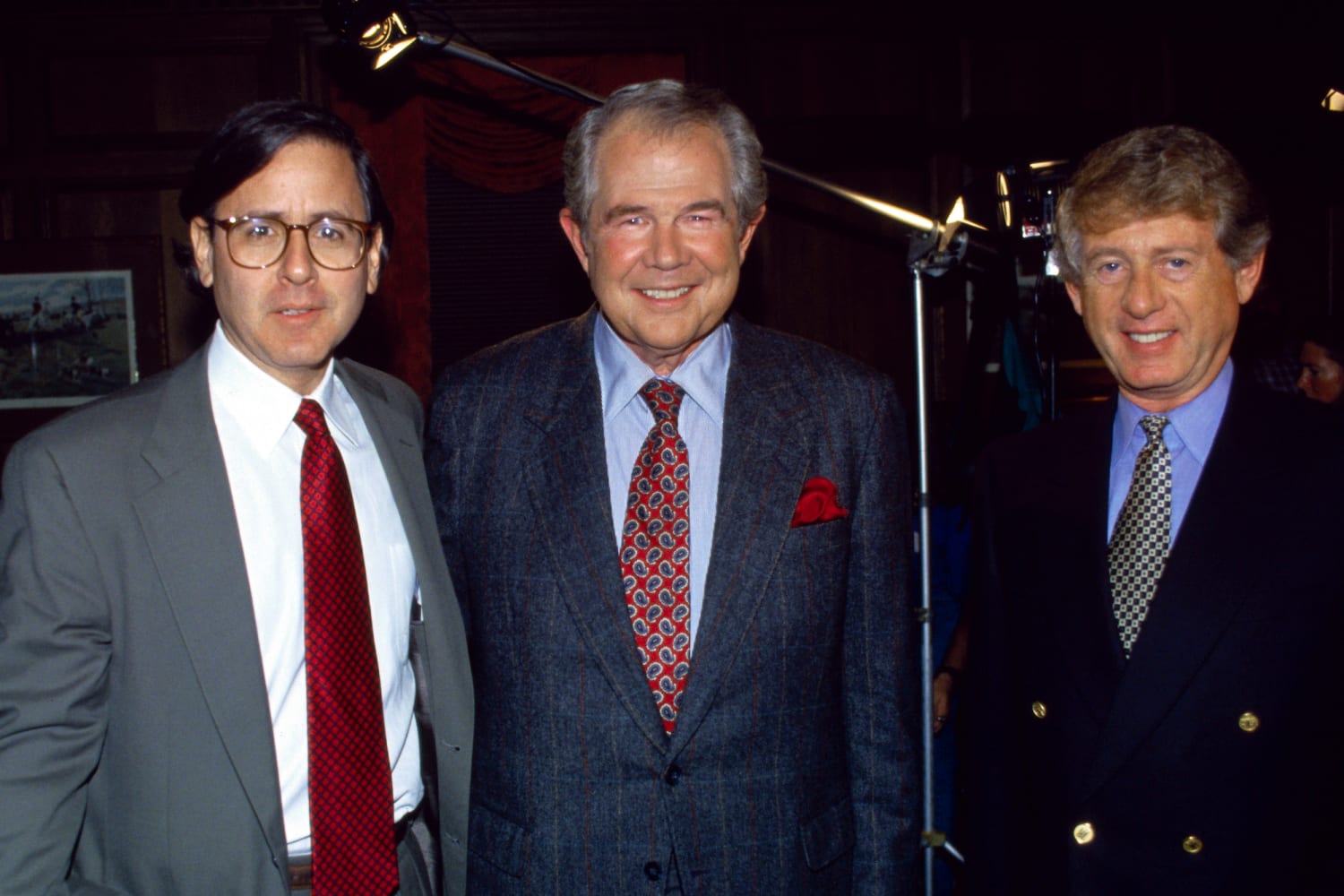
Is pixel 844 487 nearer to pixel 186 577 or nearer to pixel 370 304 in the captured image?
pixel 186 577

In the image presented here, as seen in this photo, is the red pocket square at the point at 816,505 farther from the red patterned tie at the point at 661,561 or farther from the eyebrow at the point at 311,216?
the eyebrow at the point at 311,216

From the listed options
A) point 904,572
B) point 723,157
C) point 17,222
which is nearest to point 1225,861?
point 904,572

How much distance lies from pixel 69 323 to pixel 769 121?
11.3 feet

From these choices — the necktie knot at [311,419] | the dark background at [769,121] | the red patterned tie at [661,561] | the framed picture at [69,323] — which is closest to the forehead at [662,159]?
the red patterned tie at [661,561]

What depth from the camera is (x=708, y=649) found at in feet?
5.26

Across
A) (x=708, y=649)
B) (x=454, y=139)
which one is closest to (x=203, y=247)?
(x=708, y=649)

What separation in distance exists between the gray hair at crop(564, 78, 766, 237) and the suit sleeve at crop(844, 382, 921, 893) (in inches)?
18.0

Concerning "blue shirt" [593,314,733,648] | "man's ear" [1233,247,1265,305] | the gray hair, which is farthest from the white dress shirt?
"man's ear" [1233,247,1265,305]

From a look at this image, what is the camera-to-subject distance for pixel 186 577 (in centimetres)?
143

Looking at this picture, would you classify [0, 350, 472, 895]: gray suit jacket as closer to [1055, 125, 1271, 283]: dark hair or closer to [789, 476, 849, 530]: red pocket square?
[789, 476, 849, 530]: red pocket square

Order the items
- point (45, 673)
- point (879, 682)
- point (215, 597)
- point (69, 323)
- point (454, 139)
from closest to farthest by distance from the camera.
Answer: point (45, 673) → point (215, 597) → point (879, 682) → point (69, 323) → point (454, 139)

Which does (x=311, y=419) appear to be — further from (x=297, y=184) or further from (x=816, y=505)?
(x=816, y=505)

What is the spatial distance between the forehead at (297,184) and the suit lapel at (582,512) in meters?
0.44

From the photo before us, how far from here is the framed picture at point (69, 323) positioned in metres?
4.68
